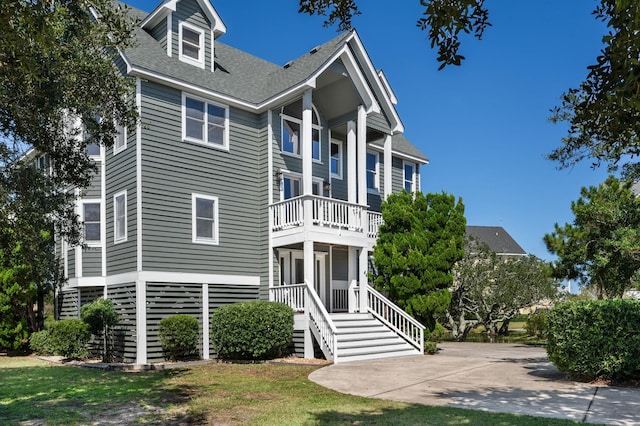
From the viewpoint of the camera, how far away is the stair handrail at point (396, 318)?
1730cm

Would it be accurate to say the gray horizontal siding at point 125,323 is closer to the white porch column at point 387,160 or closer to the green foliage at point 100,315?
the green foliage at point 100,315

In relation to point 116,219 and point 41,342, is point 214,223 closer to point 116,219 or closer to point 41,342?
point 116,219

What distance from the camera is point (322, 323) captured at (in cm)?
1560

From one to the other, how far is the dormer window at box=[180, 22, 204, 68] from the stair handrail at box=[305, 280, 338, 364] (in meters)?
8.57

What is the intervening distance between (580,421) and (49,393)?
9.14 m

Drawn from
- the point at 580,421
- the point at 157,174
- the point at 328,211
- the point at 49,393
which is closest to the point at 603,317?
the point at 580,421

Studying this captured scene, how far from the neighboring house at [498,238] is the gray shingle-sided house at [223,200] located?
43.0 m

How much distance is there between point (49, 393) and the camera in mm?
10070

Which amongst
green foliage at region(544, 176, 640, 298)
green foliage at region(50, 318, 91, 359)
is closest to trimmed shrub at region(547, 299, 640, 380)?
green foliage at region(544, 176, 640, 298)

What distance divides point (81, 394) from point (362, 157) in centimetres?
1220

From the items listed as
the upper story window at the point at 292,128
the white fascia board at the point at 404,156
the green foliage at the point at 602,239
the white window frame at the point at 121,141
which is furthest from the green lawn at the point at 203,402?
the white fascia board at the point at 404,156

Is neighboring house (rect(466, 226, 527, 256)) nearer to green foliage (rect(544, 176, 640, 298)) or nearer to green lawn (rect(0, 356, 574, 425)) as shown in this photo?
green foliage (rect(544, 176, 640, 298))

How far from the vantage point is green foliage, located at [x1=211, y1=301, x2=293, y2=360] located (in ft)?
49.6

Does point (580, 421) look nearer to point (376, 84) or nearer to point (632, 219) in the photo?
point (632, 219)
